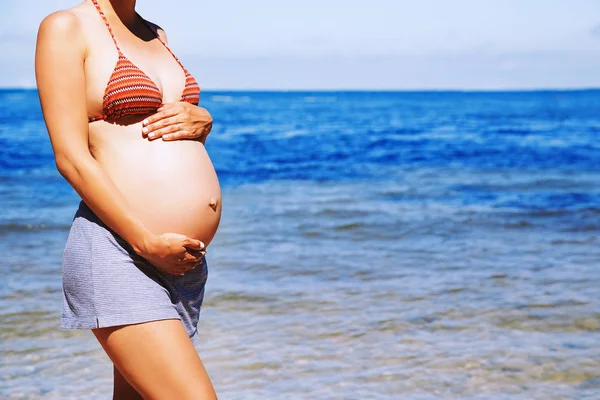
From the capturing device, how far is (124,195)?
228cm

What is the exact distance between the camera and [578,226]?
32.1 ft

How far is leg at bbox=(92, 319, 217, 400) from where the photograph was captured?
84.8 inches

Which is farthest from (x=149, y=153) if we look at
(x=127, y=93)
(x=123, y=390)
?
(x=123, y=390)

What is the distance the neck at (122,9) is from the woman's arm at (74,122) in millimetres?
219

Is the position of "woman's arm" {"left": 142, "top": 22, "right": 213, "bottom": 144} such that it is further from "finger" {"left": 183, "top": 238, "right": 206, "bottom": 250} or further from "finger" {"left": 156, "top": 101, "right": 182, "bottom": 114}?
"finger" {"left": 183, "top": 238, "right": 206, "bottom": 250}

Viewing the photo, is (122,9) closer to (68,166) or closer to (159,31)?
(159,31)

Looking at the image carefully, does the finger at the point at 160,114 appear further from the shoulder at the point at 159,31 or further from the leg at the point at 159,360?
the leg at the point at 159,360

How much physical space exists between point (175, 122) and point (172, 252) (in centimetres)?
43

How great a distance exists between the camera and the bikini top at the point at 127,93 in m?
2.19

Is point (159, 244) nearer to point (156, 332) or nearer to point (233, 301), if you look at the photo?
point (156, 332)

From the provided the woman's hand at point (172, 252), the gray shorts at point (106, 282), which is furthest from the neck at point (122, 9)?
the woman's hand at point (172, 252)

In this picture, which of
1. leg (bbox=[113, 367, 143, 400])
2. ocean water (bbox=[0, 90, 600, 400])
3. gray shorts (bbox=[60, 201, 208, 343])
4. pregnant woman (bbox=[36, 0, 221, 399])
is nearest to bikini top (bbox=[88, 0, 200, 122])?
pregnant woman (bbox=[36, 0, 221, 399])

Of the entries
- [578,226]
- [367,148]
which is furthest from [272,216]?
[367,148]

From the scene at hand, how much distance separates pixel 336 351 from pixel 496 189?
9.85 metres
